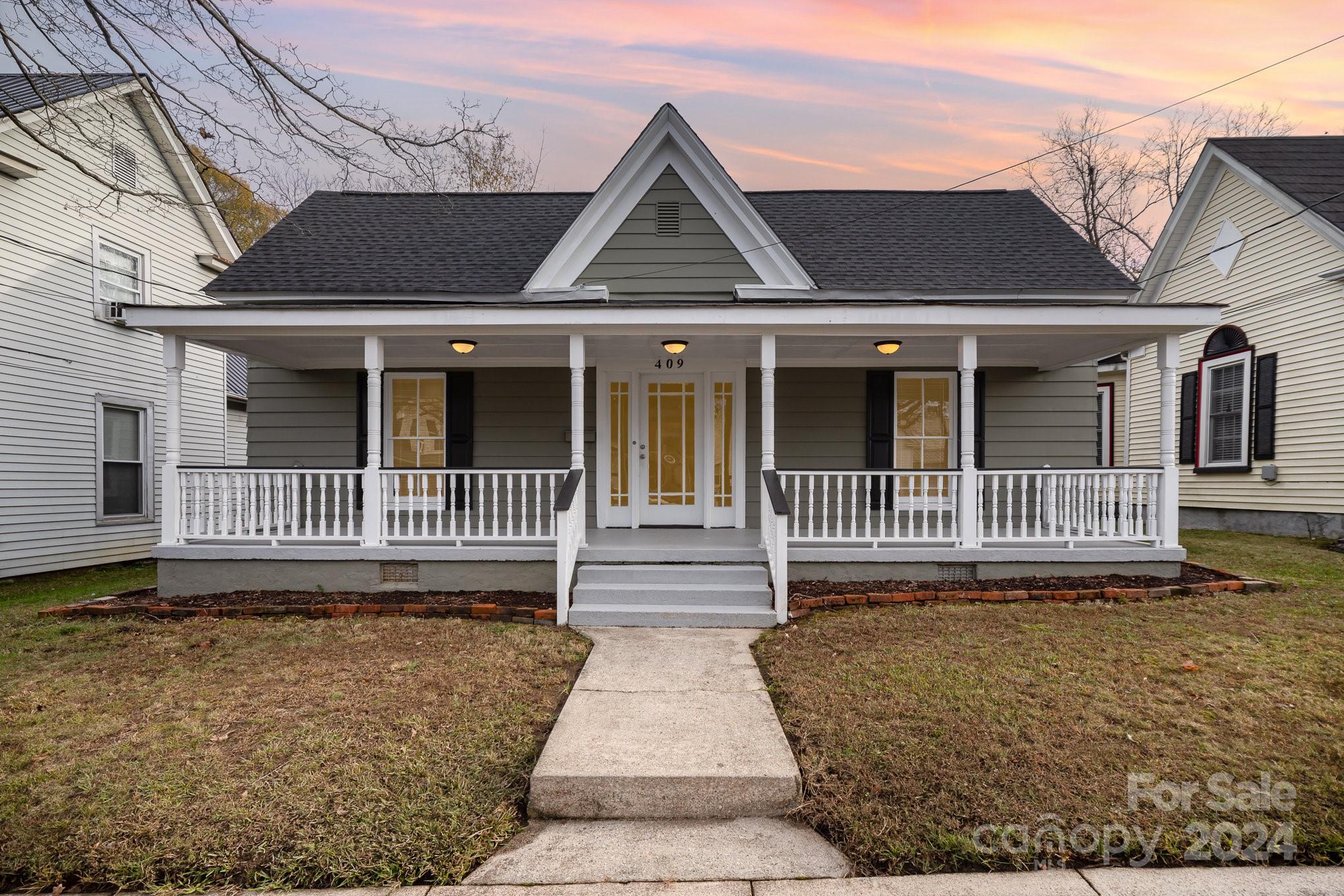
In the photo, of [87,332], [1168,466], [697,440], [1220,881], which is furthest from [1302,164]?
[87,332]

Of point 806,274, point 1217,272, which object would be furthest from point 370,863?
point 1217,272

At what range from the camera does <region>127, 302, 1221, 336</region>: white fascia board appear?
246 inches

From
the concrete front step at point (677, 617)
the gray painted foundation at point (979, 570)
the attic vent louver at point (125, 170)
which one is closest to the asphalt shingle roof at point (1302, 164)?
the gray painted foundation at point (979, 570)

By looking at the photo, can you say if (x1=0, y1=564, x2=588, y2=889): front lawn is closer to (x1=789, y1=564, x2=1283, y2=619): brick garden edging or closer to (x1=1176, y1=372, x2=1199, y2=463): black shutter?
(x1=789, y1=564, x2=1283, y2=619): brick garden edging

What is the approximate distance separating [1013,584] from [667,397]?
14.0 ft

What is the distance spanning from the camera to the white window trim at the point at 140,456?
970cm

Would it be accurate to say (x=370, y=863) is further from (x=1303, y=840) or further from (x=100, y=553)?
(x=100, y=553)

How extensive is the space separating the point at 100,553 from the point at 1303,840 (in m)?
13.0

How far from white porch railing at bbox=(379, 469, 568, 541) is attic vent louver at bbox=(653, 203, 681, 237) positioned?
124 inches

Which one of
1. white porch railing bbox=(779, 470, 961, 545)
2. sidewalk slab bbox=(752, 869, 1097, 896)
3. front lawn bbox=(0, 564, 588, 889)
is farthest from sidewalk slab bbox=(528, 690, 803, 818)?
white porch railing bbox=(779, 470, 961, 545)

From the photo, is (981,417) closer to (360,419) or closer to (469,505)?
(469,505)

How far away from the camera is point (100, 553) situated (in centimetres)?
979

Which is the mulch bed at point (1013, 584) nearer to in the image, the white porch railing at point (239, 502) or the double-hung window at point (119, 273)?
the white porch railing at point (239, 502)

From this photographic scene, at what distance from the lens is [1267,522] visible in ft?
33.2
